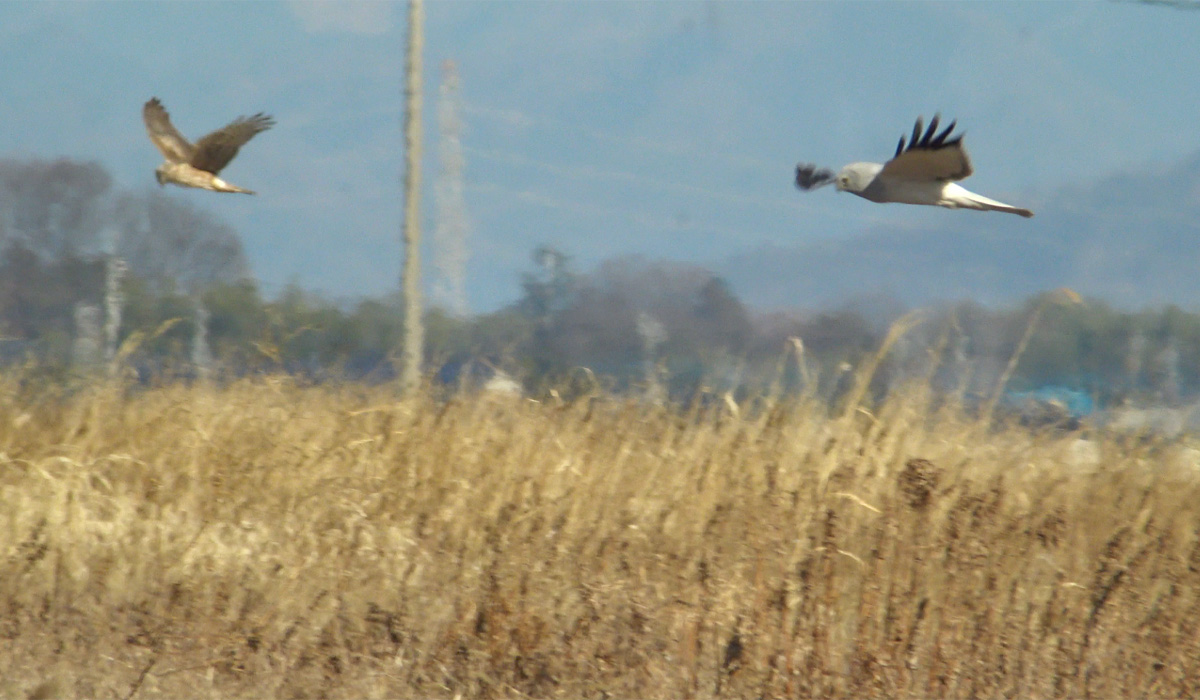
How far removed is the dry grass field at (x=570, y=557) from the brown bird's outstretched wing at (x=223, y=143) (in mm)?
1178

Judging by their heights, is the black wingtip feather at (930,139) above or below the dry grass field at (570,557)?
above

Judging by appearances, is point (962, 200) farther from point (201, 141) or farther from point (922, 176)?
point (201, 141)

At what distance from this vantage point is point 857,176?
178 inches

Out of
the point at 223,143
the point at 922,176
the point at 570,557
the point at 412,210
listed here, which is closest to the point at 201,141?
the point at 223,143

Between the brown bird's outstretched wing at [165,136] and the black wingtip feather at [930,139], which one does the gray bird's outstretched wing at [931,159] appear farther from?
the brown bird's outstretched wing at [165,136]

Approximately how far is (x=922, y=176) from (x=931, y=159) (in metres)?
0.13

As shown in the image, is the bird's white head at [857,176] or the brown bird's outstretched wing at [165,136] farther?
the brown bird's outstretched wing at [165,136]

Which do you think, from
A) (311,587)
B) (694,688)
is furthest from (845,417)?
(311,587)

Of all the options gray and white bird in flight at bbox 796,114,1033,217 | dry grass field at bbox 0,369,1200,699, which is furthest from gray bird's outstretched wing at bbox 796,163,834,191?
dry grass field at bbox 0,369,1200,699

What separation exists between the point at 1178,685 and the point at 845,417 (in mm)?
1801

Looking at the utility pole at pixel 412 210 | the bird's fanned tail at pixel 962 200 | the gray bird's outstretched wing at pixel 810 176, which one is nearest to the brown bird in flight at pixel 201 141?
the gray bird's outstretched wing at pixel 810 176

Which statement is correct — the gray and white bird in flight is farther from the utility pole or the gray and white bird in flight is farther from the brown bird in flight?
the utility pole

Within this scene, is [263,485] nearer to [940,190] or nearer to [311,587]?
[311,587]

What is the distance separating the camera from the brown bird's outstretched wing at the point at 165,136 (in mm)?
5754
